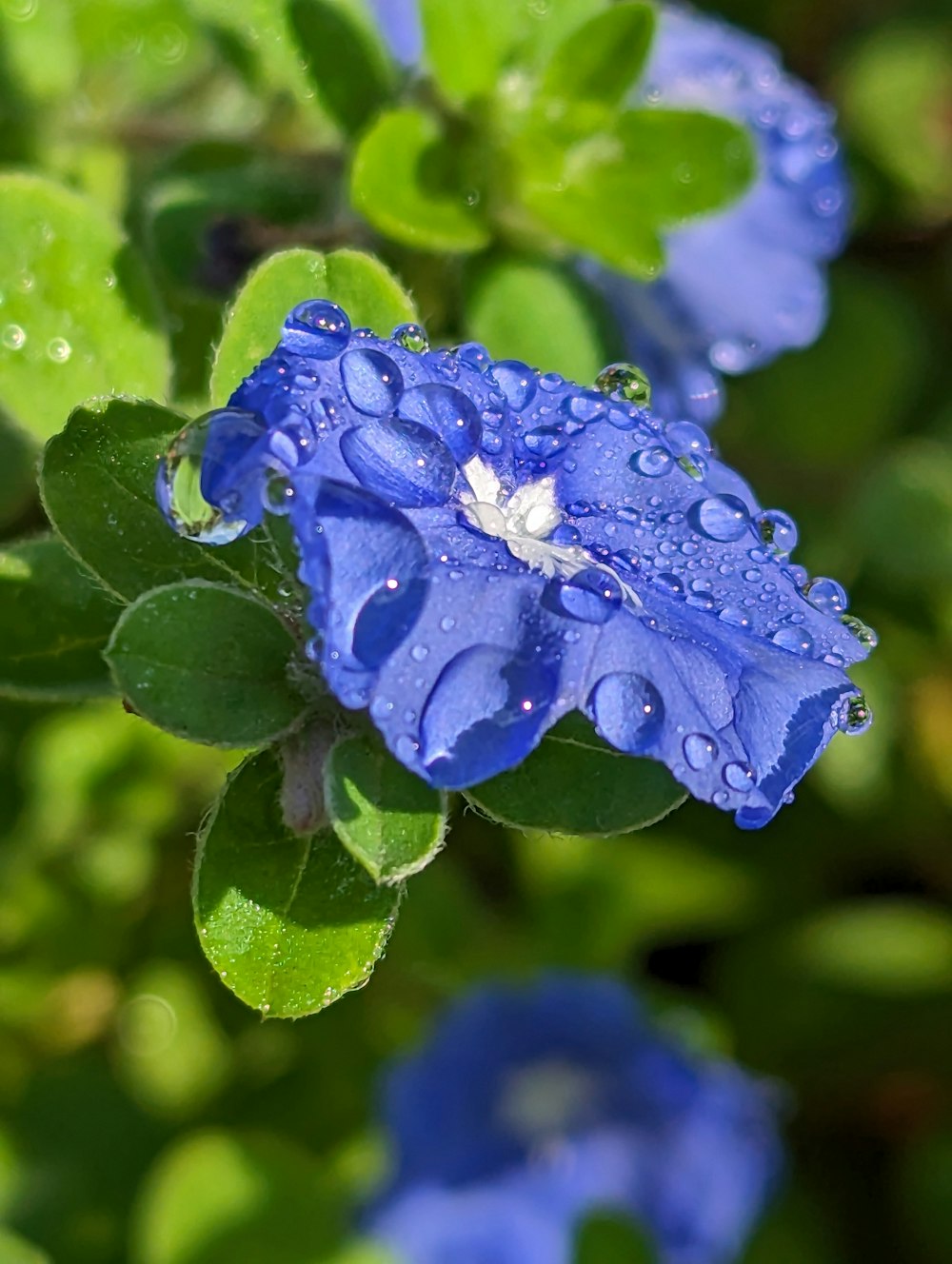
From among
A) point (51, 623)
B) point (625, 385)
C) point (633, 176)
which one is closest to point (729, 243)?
point (633, 176)

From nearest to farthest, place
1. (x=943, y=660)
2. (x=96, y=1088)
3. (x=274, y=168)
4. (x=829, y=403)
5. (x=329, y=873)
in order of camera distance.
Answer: (x=329, y=873) → (x=274, y=168) → (x=96, y=1088) → (x=943, y=660) → (x=829, y=403)

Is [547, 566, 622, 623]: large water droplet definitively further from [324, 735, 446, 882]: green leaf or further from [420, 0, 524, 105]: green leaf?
[420, 0, 524, 105]: green leaf

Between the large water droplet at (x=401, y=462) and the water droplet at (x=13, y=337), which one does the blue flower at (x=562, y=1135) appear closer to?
the water droplet at (x=13, y=337)

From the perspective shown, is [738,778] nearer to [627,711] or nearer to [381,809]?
[627,711]

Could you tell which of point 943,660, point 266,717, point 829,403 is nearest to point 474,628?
point 266,717

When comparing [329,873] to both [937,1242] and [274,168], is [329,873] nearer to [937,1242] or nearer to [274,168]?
[274,168]

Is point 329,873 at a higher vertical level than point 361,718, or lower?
lower

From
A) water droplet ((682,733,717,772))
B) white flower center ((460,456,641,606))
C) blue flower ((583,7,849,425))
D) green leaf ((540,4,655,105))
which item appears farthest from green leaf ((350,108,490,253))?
water droplet ((682,733,717,772))
